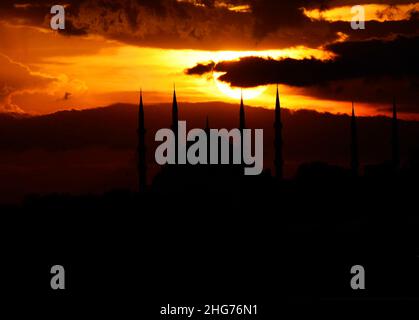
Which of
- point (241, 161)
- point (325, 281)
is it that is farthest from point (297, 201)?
point (325, 281)

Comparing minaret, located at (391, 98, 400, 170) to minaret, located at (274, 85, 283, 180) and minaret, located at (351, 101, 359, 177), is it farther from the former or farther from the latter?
minaret, located at (274, 85, 283, 180)

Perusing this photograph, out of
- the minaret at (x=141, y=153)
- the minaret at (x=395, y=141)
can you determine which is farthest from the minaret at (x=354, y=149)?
the minaret at (x=141, y=153)

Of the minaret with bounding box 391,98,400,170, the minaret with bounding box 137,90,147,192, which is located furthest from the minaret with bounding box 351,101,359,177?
the minaret with bounding box 137,90,147,192

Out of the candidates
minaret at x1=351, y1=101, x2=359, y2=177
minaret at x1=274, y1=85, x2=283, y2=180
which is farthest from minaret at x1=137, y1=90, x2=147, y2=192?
minaret at x1=351, y1=101, x2=359, y2=177

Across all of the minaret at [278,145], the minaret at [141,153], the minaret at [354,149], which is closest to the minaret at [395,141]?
the minaret at [354,149]

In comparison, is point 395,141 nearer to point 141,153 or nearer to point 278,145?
point 278,145

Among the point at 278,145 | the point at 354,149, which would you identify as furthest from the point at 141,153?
the point at 354,149

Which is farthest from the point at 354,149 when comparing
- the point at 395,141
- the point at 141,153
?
the point at 141,153

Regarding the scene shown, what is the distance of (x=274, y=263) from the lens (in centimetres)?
5047

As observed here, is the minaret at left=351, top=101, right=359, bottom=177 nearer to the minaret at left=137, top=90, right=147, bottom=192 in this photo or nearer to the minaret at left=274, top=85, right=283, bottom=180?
the minaret at left=274, top=85, right=283, bottom=180

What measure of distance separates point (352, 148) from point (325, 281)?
15.4m

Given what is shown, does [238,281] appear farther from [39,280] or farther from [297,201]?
[297,201]

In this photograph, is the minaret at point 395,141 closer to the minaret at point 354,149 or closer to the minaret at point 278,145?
the minaret at point 354,149

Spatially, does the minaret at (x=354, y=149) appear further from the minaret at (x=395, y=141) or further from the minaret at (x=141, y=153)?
the minaret at (x=141, y=153)
